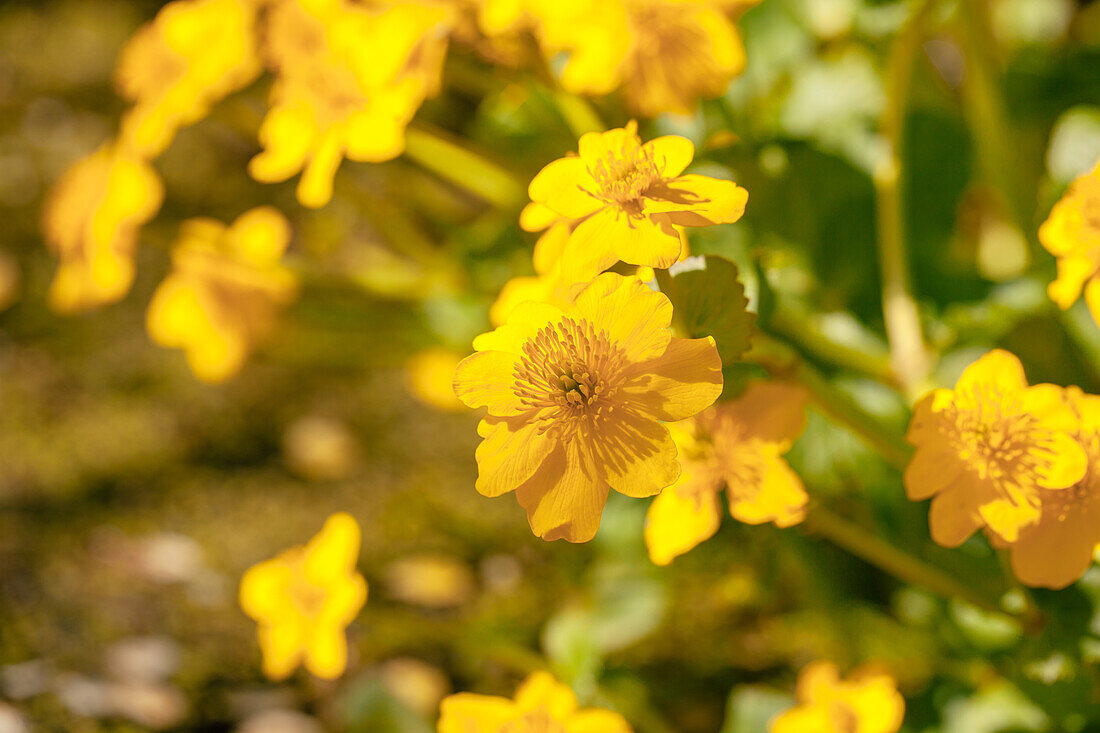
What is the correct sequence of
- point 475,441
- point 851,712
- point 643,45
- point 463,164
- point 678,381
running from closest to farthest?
point 678,381 → point 851,712 → point 643,45 → point 463,164 → point 475,441

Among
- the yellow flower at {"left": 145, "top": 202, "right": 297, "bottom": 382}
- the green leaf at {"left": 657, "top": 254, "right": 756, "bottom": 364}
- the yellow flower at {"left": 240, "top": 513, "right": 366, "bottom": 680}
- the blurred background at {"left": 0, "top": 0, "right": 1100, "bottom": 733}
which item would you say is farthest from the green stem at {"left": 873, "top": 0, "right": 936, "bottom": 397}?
the yellow flower at {"left": 145, "top": 202, "right": 297, "bottom": 382}

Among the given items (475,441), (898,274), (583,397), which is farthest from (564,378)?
(475,441)

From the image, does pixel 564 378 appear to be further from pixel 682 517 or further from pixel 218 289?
pixel 218 289

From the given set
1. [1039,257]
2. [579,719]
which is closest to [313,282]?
[579,719]

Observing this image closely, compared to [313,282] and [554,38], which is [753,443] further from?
[313,282]

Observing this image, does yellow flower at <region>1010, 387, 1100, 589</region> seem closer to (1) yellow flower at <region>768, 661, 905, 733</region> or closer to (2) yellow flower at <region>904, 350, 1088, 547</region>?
(2) yellow flower at <region>904, 350, 1088, 547</region>

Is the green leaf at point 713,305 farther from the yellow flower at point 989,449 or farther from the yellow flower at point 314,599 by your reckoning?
the yellow flower at point 314,599

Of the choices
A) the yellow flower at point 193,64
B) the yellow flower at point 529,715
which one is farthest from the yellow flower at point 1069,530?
the yellow flower at point 193,64
